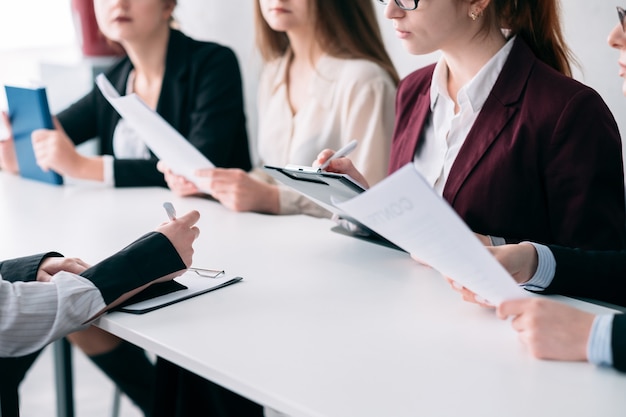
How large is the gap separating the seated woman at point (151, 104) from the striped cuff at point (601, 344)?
4.87 feet

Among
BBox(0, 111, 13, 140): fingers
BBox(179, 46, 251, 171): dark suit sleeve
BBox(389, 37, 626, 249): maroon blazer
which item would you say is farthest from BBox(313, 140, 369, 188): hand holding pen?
BBox(0, 111, 13, 140): fingers

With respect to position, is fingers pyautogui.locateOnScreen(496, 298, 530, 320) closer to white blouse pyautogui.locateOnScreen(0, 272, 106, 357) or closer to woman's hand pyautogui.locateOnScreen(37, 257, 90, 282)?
white blouse pyautogui.locateOnScreen(0, 272, 106, 357)

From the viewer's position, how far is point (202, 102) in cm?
245

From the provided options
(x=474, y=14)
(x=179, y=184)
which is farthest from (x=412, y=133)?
(x=179, y=184)

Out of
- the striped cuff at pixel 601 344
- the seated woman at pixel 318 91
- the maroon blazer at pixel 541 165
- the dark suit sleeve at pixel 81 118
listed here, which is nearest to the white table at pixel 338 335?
the striped cuff at pixel 601 344

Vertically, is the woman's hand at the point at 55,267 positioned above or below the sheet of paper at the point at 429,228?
below

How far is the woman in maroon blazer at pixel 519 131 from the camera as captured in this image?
1.46 m

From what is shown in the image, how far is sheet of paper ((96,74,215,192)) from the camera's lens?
1815mm

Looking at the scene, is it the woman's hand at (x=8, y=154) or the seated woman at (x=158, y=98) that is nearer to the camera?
the seated woman at (x=158, y=98)

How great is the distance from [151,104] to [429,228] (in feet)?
5.81

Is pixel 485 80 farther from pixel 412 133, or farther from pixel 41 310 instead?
pixel 41 310

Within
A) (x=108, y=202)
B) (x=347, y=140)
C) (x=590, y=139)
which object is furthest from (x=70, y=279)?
(x=347, y=140)

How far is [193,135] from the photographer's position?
2.43 metres

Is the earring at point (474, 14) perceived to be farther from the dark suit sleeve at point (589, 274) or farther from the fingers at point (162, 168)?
the fingers at point (162, 168)
